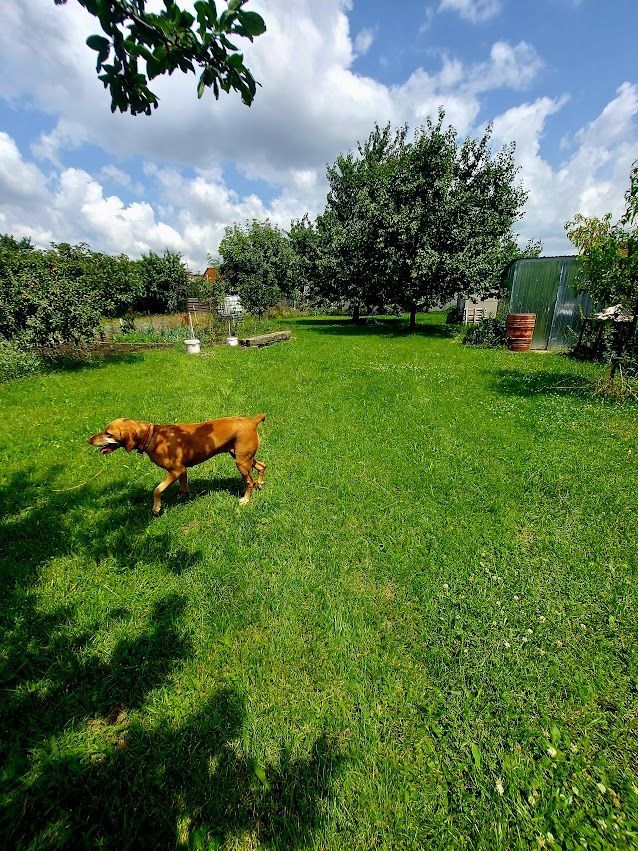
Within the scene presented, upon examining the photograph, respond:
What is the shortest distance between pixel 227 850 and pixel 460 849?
48.8 inches

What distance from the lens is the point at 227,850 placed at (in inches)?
72.9

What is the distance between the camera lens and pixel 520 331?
1594 centimetres

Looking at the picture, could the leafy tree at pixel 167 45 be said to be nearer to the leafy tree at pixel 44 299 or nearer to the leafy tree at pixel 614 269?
the leafy tree at pixel 614 269

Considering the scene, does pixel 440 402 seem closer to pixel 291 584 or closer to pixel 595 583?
pixel 595 583

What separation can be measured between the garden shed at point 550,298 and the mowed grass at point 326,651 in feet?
38.0

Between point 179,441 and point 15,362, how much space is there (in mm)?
11071

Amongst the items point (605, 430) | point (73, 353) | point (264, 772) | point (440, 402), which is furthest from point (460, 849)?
point (73, 353)

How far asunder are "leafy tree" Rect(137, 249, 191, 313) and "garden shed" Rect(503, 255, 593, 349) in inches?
1185

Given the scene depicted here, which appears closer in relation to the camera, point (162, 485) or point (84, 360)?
point (162, 485)

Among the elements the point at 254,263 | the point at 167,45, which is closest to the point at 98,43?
the point at 167,45

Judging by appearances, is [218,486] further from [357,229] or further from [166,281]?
[166,281]

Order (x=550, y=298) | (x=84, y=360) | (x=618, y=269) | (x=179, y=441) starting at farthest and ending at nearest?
1. (x=550, y=298)
2. (x=84, y=360)
3. (x=618, y=269)
4. (x=179, y=441)

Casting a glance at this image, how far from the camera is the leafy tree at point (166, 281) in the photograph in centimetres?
3547

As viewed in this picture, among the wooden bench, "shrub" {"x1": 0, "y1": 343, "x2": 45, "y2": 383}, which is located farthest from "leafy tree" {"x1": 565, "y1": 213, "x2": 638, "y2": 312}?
"shrub" {"x1": 0, "y1": 343, "x2": 45, "y2": 383}
